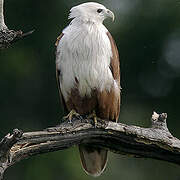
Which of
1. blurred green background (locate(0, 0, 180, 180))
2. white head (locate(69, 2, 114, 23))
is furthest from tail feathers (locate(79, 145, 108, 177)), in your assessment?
blurred green background (locate(0, 0, 180, 180))

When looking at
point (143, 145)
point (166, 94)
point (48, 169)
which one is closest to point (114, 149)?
point (143, 145)

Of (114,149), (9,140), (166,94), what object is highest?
(9,140)

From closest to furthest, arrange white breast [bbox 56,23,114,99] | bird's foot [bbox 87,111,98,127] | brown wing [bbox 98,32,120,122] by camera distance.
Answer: bird's foot [bbox 87,111,98,127], white breast [bbox 56,23,114,99], brown wing [bbox 98,32,120,122]

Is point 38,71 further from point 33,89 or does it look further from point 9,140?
point 9,140

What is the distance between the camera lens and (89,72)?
9898mm

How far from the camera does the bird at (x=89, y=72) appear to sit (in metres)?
9.96

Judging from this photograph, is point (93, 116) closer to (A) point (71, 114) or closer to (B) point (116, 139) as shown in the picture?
(A) point (71, 114)

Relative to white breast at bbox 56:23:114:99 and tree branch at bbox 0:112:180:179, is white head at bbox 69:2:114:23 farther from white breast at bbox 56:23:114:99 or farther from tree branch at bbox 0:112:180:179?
tree branch at bbox 0:112:180:179

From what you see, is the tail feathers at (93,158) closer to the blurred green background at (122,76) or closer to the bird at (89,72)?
the bird at (89,72)

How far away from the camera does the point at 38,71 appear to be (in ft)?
60.7

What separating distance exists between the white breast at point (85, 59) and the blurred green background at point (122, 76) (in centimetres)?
608

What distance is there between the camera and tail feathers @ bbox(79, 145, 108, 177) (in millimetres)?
10289

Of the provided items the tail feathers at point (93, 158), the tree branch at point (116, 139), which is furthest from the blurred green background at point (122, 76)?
the tree branch at point (116, 139)

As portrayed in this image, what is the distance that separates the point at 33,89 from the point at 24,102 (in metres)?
0.39
